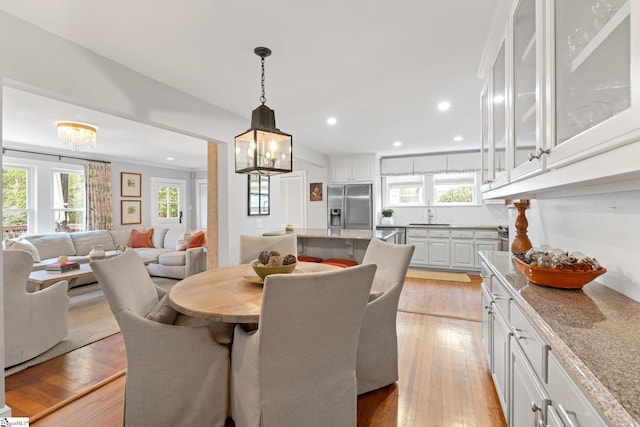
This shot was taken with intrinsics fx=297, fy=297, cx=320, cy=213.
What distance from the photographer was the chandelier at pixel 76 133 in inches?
154

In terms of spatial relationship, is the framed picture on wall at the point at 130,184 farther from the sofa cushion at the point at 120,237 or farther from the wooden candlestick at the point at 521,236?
the wooden candlestick at the point at 521,236

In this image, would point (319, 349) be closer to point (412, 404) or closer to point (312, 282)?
point (312, 282)

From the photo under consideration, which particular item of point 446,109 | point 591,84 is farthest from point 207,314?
point 446,109

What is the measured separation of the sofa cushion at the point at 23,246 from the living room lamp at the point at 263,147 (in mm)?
4217

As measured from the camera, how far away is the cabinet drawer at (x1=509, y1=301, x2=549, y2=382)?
972 mm

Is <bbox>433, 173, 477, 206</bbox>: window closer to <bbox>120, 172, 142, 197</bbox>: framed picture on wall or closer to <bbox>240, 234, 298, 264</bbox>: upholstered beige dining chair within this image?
<bbox>240, 234, 298, 264</bbox>: upholstered beige dining chair

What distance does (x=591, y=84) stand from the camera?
2.84ft

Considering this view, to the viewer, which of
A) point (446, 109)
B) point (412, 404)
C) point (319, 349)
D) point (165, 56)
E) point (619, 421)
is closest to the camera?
point (619, 421)

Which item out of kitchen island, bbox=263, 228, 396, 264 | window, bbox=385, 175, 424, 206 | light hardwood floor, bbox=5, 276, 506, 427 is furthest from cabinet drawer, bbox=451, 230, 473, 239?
light hardwood floor, bbox=5, 276, 506, 427

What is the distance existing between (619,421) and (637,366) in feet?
0.89

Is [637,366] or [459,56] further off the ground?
[459,56]

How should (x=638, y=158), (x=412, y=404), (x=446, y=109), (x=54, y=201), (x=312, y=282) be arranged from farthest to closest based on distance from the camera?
(x=54, y=201) → (x=446, y=109) → (x=412, y=404) → (x=312, y=282) → (x=638, y=158)

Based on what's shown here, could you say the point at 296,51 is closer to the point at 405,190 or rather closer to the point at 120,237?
the point at 405,190

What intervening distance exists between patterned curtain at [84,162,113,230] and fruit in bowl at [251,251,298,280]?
5.92 metres
